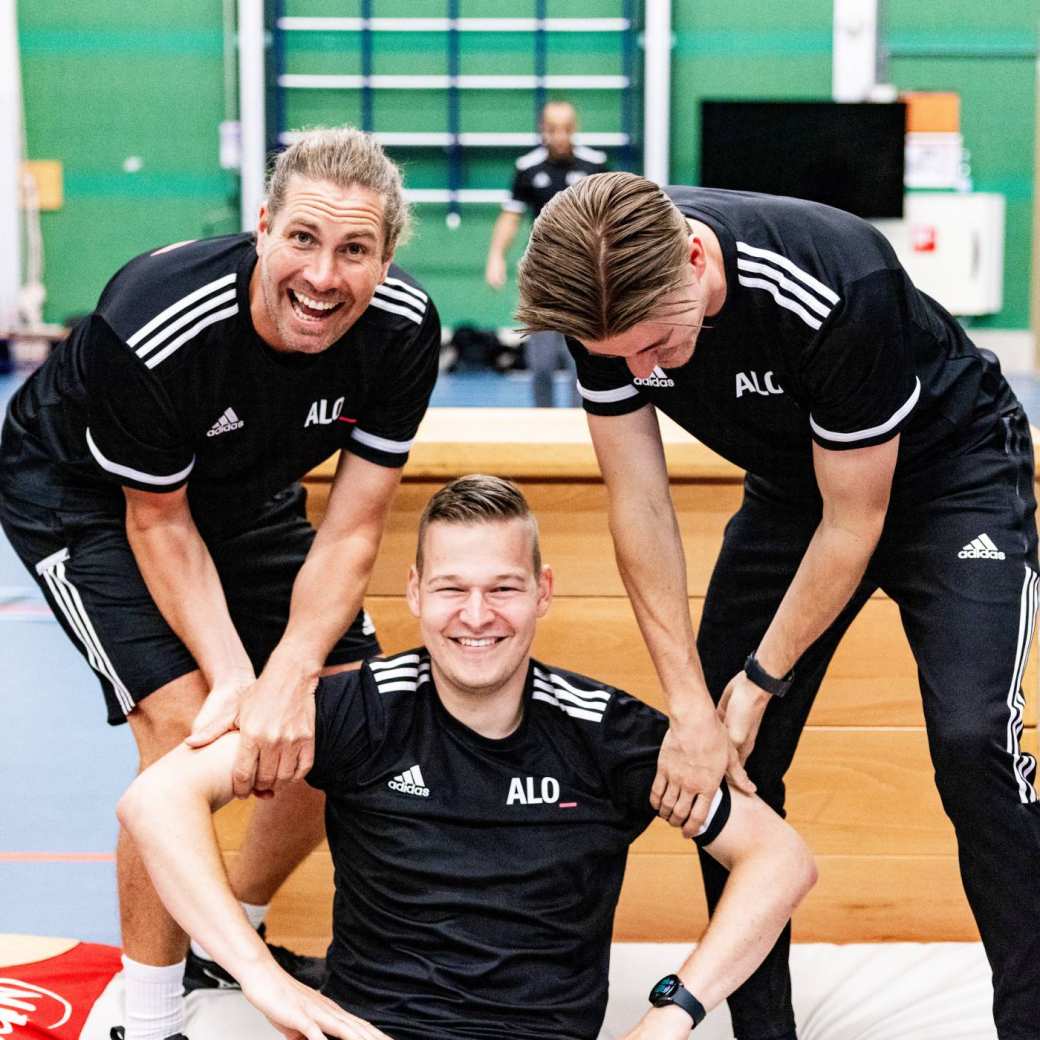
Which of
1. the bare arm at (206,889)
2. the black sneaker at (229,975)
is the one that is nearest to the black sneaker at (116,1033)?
the black sneaker at (229,975)

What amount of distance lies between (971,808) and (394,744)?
75 centimetres

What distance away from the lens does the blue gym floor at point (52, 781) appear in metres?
3.10

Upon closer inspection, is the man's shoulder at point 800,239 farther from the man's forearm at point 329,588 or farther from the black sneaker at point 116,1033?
the black sneaker at point 116,1033

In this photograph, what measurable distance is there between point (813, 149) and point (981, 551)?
8497 mm

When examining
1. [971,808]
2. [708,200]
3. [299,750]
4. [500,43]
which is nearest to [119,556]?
[299,750]

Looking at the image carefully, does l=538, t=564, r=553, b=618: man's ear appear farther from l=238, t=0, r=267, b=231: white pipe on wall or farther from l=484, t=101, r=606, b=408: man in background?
l=238, t=0, r=267, b=231: white pipe on wall

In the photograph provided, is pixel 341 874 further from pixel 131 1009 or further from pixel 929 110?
pixel 929 110

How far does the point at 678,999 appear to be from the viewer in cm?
190

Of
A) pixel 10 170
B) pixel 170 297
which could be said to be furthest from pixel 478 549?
pixel 10 170

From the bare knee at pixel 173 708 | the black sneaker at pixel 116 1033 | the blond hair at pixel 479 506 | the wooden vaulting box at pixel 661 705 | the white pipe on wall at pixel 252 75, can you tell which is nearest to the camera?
the blond hair at pixel 479 506

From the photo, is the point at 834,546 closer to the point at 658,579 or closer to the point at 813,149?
the point at 658,579

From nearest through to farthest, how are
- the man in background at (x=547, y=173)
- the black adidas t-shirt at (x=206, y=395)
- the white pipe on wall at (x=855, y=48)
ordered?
the black adidas t-shirt at (x=206, y=395) → the man in background at (x=547, y=173) → the white pipe on wall at (x=855, y=48)

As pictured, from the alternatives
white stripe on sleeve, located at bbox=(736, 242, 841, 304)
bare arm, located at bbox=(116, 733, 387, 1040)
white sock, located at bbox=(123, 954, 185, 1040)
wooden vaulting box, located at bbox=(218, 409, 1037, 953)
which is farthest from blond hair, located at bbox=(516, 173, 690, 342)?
white sock, located at bbox=(123, 954, 185, 1040)

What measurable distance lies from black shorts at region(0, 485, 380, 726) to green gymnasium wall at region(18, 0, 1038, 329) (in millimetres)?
8764
